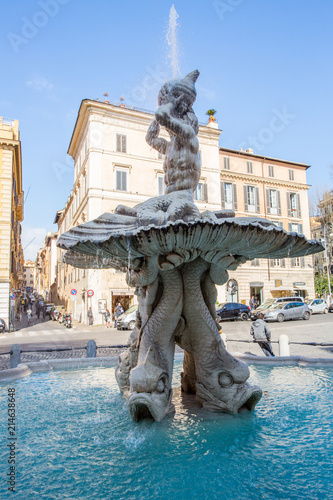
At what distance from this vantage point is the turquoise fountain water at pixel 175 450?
8.02ft

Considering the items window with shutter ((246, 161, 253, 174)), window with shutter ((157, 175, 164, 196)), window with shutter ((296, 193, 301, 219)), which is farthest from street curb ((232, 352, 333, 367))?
window with shutter ((296, 193, 301, 219))

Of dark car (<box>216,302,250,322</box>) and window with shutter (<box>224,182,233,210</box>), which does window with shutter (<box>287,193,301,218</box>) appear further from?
dark car (<box>216,302,250,322</box>)

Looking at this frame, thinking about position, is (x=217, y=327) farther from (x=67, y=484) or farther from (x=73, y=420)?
(x=67, y=484)

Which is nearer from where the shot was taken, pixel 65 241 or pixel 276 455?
pixel 276 455

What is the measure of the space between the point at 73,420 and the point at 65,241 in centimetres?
186

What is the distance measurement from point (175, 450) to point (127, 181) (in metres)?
25.0

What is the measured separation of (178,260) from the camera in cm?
376

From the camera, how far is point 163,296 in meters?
4.12

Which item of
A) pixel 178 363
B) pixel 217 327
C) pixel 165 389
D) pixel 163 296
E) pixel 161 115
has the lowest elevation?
pixel 178 363

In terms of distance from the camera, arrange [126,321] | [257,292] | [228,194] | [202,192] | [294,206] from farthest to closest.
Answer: [294,206]
[228,194]
[257,292]
[202,192]
[126,321]

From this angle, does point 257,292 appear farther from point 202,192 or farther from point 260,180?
point 260,180

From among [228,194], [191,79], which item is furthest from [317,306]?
[191,79]

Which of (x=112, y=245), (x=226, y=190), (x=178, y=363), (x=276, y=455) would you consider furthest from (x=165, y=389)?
(x=226, y=190)

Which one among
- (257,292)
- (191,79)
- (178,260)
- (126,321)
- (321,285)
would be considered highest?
(191,79)
